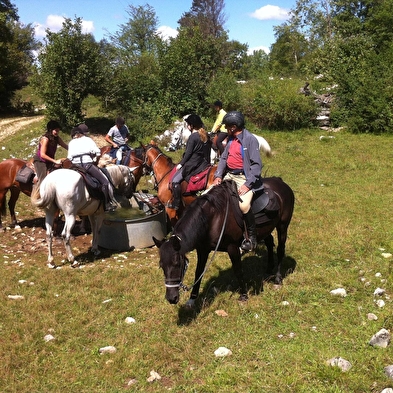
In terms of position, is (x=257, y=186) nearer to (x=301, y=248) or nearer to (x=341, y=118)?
(x=301, y=248)

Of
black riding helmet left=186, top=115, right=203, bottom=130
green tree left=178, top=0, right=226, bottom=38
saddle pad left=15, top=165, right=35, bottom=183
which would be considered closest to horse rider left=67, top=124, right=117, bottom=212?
saddle pad left=15, top=165, right=35, bottom=183

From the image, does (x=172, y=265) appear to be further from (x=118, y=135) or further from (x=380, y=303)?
(x=118, y=135)

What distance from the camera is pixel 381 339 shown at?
177 inches

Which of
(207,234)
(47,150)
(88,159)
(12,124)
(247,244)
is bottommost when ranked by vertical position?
(247,244)

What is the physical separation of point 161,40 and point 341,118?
468 inches

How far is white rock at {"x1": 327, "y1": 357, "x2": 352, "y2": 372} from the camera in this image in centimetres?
414

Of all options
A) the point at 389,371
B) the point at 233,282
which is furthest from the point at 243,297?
the point at 389,371

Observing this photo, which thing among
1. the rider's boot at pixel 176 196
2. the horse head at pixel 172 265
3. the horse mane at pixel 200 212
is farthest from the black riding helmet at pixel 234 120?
the rider's boot at pixel 176 196

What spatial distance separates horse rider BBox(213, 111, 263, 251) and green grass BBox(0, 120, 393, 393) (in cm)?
121

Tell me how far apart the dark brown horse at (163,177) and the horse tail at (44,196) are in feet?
7.95

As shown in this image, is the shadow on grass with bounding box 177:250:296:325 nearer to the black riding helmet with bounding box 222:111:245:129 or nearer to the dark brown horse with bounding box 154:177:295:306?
the dark brown horse with bounding box 154:177:295:306

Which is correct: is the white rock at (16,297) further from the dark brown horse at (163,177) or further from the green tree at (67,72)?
the green tree at (67,72)

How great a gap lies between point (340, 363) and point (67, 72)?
21.9 meters

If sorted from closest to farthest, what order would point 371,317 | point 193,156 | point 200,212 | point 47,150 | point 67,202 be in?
1. point 371,317
2. point 200,212
3. point 67,202
4. point 193,156
5. point 47,150
